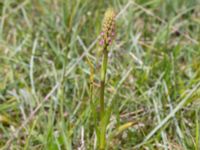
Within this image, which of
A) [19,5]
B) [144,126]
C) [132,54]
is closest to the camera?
[144,126]

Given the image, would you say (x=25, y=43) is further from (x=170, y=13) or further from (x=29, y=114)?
(x=170, y=13)

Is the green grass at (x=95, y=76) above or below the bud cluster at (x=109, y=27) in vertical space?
below

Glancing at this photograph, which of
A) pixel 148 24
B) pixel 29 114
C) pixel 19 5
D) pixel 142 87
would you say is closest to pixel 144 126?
pixel 142 87

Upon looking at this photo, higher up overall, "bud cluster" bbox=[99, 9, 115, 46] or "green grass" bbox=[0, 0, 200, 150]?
"bud cluster" bbox=[99, 9, 115, 46]

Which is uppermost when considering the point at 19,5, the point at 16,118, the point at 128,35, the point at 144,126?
the point at 19,5

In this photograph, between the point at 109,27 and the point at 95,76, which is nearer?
the point at 109,27

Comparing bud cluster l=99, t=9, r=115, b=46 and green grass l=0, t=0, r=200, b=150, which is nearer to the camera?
bud cluster l=99, t=9, r=115, b=46

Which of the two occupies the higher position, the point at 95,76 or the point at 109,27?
the point at 109,27

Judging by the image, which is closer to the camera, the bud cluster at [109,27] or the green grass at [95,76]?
the bud cluster at [109,27]
